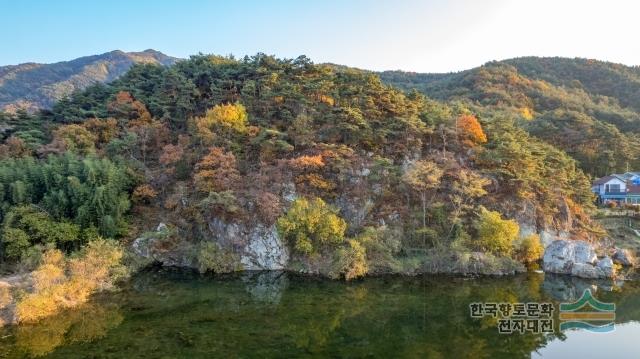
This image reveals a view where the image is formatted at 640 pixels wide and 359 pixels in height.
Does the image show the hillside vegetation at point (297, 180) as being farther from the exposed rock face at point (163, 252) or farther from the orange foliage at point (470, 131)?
the exposed rock face at point (163, 252)

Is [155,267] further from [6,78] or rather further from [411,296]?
[6,78]

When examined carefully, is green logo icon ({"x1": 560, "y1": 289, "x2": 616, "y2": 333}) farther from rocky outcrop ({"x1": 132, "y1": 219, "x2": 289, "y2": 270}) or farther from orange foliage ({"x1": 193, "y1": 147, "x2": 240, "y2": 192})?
orange foliage ({"x1": 193, "y1": 147, "x2": 240, "y2": 192})

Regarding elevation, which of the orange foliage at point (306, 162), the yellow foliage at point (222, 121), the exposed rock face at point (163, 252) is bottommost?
the exposed rock face at point (163, 252)

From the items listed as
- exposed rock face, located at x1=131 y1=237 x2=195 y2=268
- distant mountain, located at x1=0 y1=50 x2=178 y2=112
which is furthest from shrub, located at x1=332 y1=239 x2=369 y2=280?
distant mountain, located at x1=0 y1=50 x2=178 y2=112

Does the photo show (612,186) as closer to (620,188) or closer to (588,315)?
(620,188)

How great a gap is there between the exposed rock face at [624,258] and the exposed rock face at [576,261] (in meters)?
3.08

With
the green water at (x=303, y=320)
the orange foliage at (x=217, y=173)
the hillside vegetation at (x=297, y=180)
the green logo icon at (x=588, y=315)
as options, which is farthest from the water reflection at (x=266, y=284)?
the green logo icon at (x=588, y=315)

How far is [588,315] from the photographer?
1792 centimetres

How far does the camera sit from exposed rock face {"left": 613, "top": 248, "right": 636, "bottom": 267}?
26.5m

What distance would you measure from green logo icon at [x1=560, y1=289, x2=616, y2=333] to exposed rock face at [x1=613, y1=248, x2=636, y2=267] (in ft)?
30.5

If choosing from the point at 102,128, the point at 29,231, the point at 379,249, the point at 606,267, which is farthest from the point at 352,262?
the point at 102,128

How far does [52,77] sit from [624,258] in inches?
3899

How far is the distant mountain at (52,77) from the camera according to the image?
6988 cm

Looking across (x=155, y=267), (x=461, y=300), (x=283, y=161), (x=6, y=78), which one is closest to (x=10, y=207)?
(x=155, y=267)
